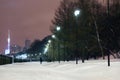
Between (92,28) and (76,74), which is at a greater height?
(92,28)

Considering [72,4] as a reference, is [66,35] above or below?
below

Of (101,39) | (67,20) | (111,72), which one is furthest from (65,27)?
(111,72)

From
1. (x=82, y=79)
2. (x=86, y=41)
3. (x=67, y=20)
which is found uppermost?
(x=67, y=20)

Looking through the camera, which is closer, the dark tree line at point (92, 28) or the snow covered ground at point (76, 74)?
the snow covered ground at point (76, 74)

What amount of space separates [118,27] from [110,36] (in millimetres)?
2384

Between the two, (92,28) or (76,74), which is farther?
(92,28)

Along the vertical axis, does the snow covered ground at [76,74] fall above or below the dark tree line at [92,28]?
below

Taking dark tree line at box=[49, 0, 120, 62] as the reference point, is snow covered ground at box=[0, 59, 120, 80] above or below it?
below

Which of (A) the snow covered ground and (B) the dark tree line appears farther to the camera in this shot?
(B) the dark tree line

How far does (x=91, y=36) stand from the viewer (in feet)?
251

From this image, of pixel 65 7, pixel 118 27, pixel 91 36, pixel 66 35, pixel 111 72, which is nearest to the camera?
pixel 111 72

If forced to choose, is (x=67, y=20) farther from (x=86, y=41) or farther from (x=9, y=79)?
(x=9, y=79)

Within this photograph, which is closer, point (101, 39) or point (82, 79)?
point (82, 79)

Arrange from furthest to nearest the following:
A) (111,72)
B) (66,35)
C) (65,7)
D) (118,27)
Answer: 1. (65,7)
2. (66,35)
3. (118,27)
4. (111,72)
